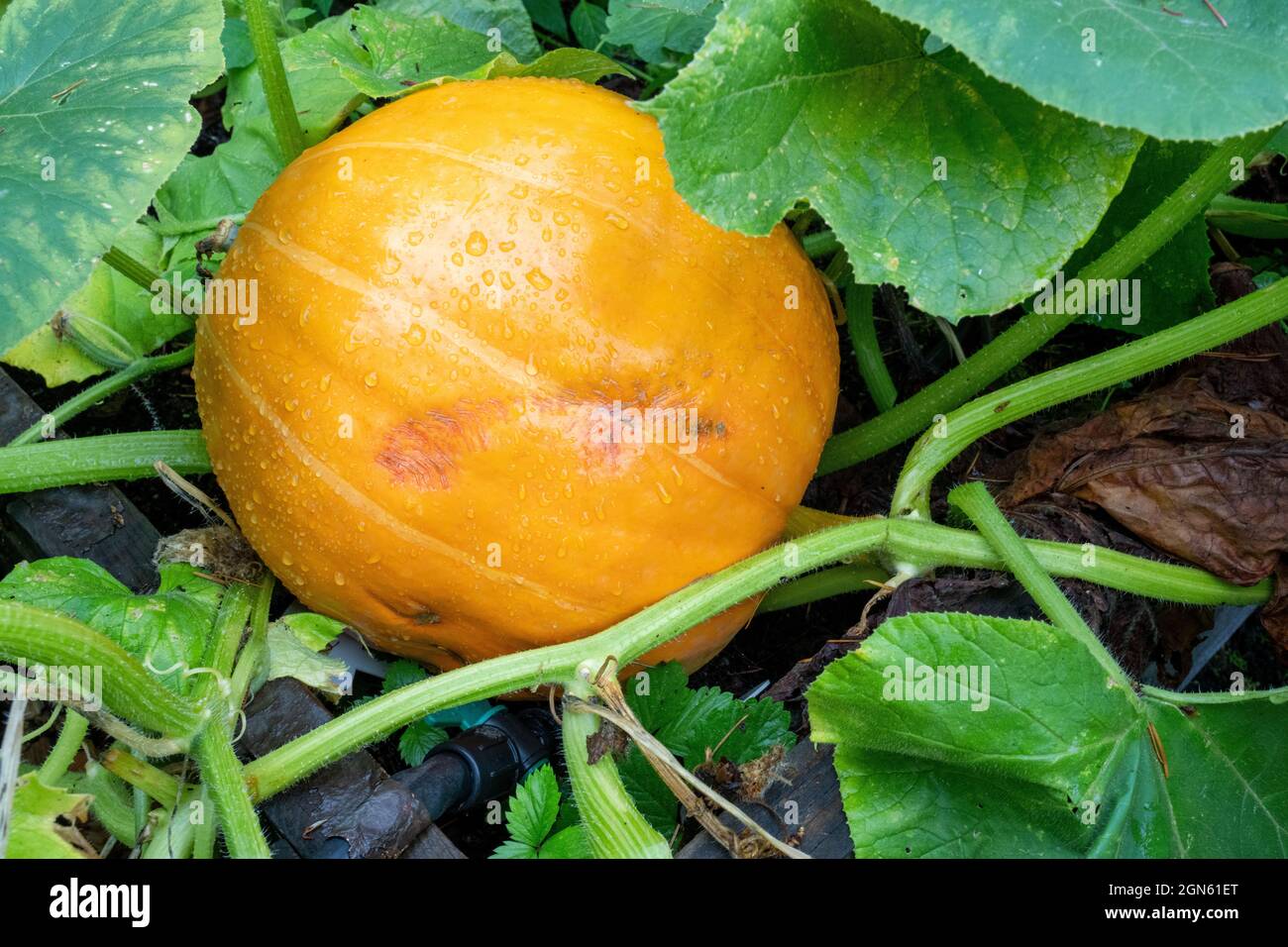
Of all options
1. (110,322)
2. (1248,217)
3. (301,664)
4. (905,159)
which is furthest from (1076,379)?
(110,322)

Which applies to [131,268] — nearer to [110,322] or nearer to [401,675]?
[110,322]

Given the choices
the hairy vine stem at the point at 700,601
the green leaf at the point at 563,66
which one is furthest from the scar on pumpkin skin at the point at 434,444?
the green leaf at the point at 563,66

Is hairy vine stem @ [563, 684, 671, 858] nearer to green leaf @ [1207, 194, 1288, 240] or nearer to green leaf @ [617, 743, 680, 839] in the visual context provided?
green leaf @ [617, 743, 680, 839]

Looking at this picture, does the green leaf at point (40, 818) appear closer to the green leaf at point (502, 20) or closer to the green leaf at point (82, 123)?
the green leaf at point (82, 123)

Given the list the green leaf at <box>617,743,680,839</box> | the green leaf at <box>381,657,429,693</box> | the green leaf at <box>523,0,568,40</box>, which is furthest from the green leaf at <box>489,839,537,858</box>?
the green leaf at <box>523,0,568,40</box>

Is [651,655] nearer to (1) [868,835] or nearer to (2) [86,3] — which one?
(1) [868,835]

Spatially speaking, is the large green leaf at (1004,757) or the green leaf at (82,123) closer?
the green leaf at (82,123)
